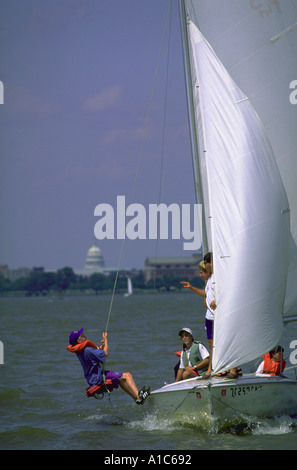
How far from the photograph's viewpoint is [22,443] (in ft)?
37.3

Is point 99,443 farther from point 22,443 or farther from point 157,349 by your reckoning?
point 157,349

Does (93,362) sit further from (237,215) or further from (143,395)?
(237,215)

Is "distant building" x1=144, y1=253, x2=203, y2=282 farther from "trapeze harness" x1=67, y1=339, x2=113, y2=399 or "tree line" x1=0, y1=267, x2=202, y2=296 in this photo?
"trapeze harness" x1=67, y1=339, x2=113, y2=399

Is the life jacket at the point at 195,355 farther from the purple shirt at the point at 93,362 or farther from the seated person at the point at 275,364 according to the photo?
the purple shirt at the point at 93,362

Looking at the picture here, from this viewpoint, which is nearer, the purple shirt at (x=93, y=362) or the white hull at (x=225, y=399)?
the white hull at (x=225, y=399)

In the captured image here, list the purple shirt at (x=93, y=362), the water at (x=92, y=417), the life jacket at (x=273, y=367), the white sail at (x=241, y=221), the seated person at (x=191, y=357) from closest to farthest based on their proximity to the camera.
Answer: the white sail at (x=241, y=221) < the water at (x=92, y=417) < the seated person at (x=191, y=357) < the life jacket at (x=273, y=367) < the purple shirt at (x=93, y=362)

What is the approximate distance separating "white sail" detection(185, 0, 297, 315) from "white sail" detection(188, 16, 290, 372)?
79 centimetres

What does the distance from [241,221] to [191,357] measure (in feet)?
7.18

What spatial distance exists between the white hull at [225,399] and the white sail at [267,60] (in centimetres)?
128

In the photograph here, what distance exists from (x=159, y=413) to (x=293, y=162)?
406cm

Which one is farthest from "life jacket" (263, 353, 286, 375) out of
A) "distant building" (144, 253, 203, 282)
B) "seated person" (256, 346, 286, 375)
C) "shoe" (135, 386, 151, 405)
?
"distant building" (144, 253, 203, 282)

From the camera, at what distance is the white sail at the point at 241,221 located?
10727 mm

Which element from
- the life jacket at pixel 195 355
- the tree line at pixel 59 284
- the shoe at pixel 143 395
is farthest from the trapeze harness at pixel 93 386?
the tree line at pixel 59 284
